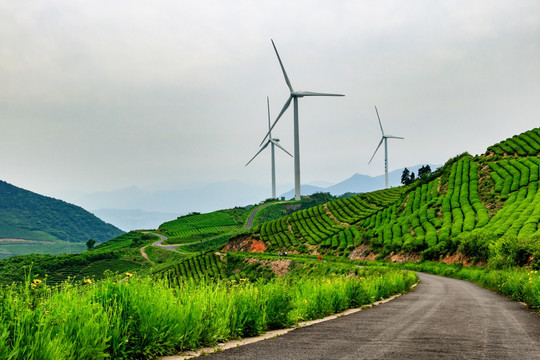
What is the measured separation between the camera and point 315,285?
58.9ft

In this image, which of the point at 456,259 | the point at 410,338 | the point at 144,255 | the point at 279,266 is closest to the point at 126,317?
the point at 410,338

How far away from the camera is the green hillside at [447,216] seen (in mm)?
55188

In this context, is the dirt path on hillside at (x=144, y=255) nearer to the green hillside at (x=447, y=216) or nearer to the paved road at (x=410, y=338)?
the green hillside at (x=447, y=216)

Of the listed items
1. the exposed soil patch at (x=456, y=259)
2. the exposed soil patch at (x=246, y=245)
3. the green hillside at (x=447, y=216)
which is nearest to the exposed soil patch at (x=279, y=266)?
the green hillside at (x=447, y=216)

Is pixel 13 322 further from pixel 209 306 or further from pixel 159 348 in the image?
pixel 209 306

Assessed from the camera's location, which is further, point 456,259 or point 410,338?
point 456,259

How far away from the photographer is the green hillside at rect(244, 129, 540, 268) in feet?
181

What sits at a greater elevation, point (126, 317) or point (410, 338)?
point (126, 317)

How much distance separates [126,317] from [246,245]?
106937 millimetres

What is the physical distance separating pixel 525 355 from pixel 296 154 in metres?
142

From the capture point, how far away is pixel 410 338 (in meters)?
11.1

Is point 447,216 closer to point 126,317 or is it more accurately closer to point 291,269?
point 291,269

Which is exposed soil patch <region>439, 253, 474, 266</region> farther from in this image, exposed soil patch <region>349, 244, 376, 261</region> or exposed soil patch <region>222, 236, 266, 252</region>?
exposed soil patch <region>222, 236, 266, 252</region>

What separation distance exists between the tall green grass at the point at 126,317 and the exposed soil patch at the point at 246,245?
96.6 metres
